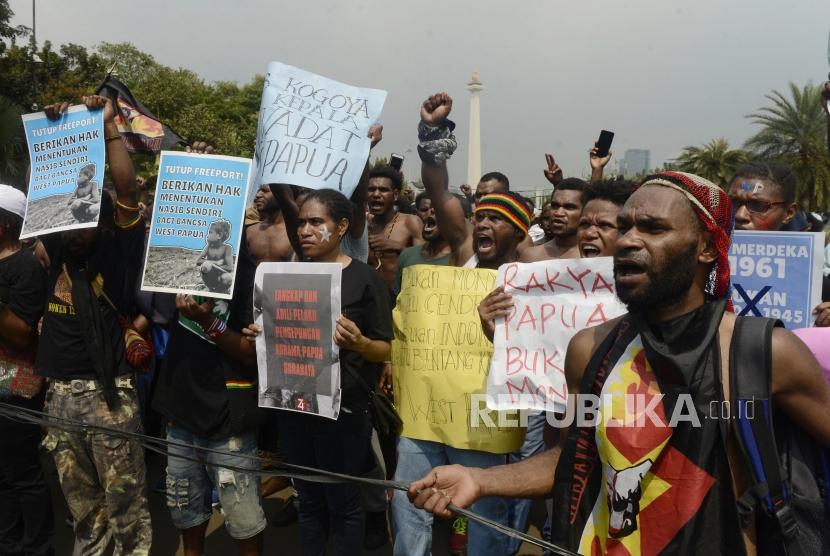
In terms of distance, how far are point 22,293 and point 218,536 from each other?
1.98 metres

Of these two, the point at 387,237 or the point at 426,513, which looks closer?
the point at 426,513

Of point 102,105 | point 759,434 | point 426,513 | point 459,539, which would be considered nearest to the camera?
point 759,434

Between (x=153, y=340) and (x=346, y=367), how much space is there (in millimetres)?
2222

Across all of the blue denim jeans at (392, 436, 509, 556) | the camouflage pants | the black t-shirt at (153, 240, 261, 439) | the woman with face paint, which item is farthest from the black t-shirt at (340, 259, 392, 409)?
the camouflage pants

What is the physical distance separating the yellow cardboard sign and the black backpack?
1.68 metres

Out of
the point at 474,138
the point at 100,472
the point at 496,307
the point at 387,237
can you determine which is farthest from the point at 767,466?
the point at 474,138

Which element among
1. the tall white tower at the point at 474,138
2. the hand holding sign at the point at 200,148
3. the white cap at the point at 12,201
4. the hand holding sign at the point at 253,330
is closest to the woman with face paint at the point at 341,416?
the hand holding sign at the point at 253,330

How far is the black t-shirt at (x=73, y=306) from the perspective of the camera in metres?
3.81

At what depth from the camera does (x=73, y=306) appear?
3844 mm

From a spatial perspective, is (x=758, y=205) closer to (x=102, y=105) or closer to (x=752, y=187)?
(x=752, y=187)

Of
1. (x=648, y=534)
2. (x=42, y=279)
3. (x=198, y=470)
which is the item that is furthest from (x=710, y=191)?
(x=42, y=279)

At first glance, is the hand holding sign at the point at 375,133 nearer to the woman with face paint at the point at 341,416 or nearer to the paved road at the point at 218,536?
the woman with face paint at the point at 341,416

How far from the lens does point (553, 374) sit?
309cm

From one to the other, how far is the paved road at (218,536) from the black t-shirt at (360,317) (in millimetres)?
1587
